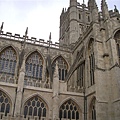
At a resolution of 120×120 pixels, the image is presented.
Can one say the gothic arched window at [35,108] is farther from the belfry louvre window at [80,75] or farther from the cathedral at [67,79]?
the belfry louvre window at [80,75]

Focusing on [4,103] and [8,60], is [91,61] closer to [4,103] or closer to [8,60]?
[4,103]

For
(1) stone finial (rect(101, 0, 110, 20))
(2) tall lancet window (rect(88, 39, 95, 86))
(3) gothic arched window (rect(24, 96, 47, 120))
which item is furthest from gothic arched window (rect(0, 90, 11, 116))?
(1) stone finial (rect(101, 0, 110, 20))

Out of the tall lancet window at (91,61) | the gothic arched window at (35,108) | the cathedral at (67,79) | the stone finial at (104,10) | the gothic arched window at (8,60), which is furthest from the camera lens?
the gothic arched window at (8,60)

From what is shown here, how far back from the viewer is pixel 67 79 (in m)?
18.8

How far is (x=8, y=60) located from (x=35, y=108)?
8802mm

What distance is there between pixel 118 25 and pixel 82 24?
14404 mm

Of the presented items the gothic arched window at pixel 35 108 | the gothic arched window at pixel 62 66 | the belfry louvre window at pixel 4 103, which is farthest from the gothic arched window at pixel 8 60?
the gothic arched window at pixel 35 108

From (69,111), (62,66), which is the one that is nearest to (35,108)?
(69,111)

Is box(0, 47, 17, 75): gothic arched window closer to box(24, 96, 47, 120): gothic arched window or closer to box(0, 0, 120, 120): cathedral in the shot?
box(0, 0, 120, 120): cathedral

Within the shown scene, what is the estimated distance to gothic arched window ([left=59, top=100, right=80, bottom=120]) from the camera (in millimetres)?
16297

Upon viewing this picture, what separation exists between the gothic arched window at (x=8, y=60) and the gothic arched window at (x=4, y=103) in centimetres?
629

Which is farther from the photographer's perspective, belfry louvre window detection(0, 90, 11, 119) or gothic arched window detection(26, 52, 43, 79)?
gothic arched window detection(26, 52, 43, 79)

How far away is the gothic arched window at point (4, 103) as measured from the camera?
585 inches

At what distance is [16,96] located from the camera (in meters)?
15.1
